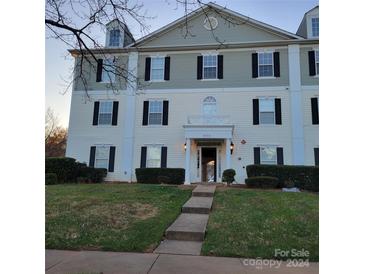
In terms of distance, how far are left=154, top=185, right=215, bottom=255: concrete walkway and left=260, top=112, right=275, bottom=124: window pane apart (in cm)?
860

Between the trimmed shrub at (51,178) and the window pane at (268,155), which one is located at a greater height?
the window pane at (268,155)

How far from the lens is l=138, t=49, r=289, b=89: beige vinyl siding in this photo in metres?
15.9

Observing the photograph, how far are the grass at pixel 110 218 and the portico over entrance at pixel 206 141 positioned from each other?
5015 millimetres

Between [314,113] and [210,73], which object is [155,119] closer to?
[210,73]

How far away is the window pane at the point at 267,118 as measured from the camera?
15.5 m

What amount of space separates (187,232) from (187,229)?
20cm

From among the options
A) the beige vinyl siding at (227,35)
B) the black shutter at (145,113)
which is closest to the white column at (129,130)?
the black shutter at (145,113)

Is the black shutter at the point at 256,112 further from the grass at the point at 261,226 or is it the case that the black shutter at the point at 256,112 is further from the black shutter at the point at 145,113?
the grass at the point at 261,226

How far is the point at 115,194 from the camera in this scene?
31.5 ft

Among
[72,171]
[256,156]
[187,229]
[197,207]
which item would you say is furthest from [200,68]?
[187,229]

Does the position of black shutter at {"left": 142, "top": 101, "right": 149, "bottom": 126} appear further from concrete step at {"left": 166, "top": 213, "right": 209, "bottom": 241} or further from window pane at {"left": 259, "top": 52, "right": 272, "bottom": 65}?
concrete step at {"left": 166, "top": 213, "right": 209, "bottom": 241}

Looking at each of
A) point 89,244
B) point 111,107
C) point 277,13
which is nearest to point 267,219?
point 89,244

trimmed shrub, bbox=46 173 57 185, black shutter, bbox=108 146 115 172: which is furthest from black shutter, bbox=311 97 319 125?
trimmed shrub, bbox=46 173 57 185
